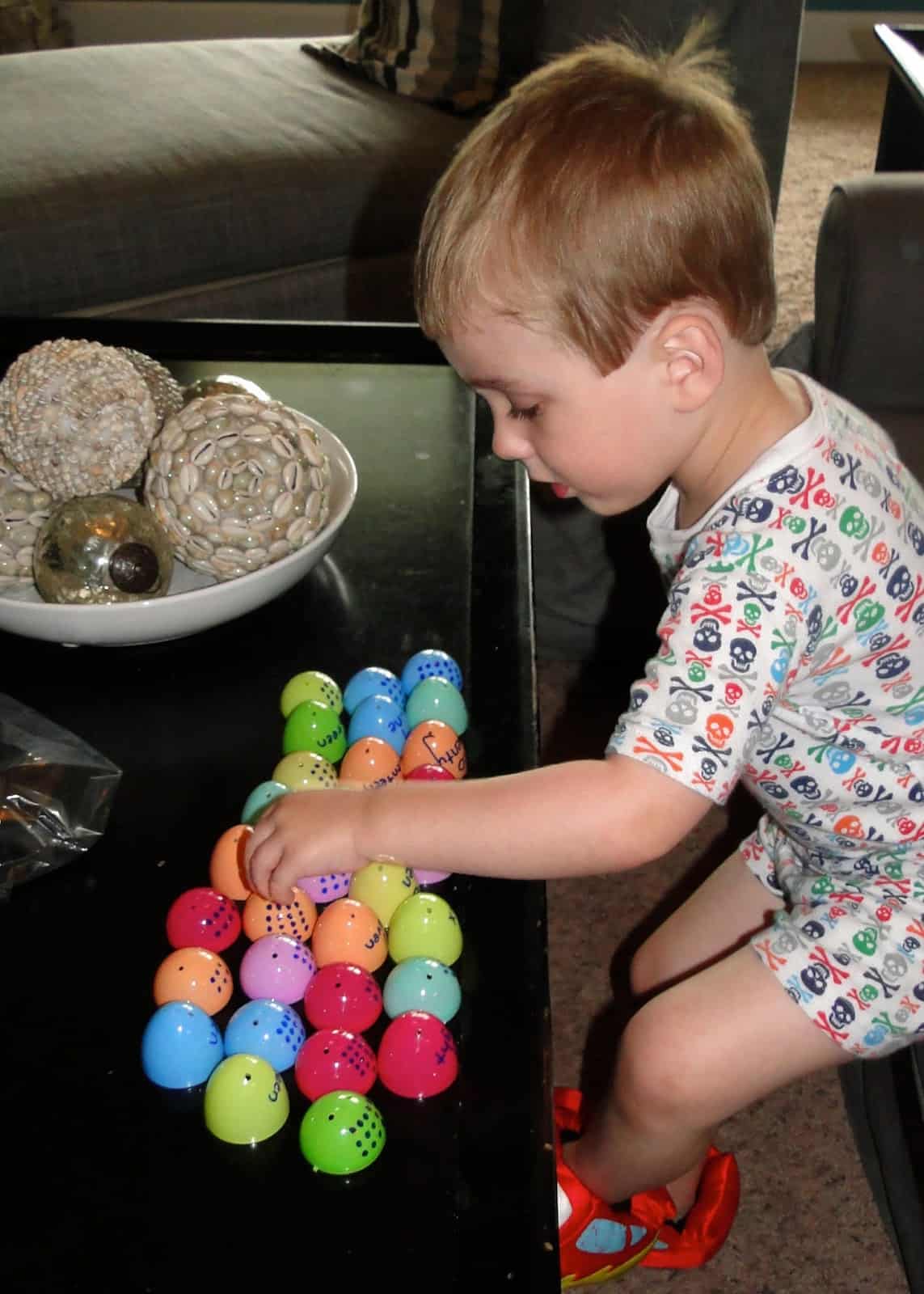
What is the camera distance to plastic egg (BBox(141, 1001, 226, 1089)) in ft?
2.23

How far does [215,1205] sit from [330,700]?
1.22 feet

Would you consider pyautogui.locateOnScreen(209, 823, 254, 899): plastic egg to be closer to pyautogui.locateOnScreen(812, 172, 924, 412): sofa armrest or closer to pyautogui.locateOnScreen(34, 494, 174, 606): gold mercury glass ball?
pyautogui.locateOnScreen(34, 494, 174, 606): gold mercury glass ball

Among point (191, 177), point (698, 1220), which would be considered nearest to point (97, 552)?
point (698, 1220)

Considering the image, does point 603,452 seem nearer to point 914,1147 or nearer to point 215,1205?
point 215,1205

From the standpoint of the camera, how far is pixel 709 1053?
864 millimetres

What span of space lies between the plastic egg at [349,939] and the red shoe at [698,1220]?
40cm

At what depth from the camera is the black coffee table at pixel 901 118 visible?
2.01 metres

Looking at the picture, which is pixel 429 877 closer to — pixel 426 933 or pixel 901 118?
pixel 426 933

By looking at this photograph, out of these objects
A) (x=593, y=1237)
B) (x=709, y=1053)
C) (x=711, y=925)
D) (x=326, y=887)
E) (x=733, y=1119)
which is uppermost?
(x=326, y=887)

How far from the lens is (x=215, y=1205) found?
0.62 m

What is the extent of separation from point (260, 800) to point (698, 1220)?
55 cm

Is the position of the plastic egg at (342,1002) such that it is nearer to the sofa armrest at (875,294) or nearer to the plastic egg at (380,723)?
the plastic egg at (380,723)

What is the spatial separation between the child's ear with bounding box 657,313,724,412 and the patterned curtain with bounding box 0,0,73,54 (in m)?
3.04

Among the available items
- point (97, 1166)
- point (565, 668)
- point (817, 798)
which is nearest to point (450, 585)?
point (817, 798)
